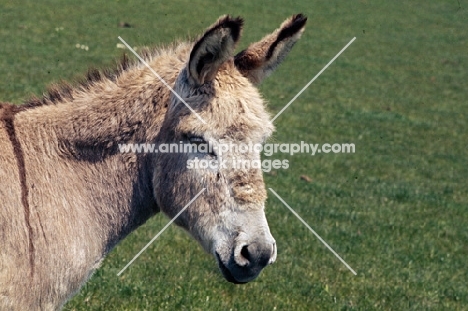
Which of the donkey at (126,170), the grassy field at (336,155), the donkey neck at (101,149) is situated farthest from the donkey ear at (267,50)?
the grassy field at (336,155)

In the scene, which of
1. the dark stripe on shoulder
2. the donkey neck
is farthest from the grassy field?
the dark stripe on shoulder

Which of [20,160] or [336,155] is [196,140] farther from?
[336,155]

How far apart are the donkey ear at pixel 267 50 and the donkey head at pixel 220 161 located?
15 centimetres

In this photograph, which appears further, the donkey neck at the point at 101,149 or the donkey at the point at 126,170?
the donkey neck at the point at 101,149

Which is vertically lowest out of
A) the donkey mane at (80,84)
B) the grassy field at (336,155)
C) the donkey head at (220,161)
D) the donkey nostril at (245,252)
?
the grassy field at (336,155)

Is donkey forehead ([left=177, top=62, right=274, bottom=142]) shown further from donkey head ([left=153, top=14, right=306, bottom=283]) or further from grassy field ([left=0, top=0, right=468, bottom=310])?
grassy field ([left=0, top=0, right=468, bottom=310])

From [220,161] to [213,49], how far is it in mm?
652

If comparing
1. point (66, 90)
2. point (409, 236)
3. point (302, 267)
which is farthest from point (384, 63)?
point (66, 90)

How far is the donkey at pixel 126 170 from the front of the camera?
13.2 ft

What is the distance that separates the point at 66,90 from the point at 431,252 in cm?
634

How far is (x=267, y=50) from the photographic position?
4652mm

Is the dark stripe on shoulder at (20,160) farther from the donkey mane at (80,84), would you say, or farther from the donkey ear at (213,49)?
the donkey ear at (213,49)

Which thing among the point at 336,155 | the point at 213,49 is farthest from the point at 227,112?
the point at 336,155

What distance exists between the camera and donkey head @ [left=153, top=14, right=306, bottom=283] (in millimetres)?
4070
